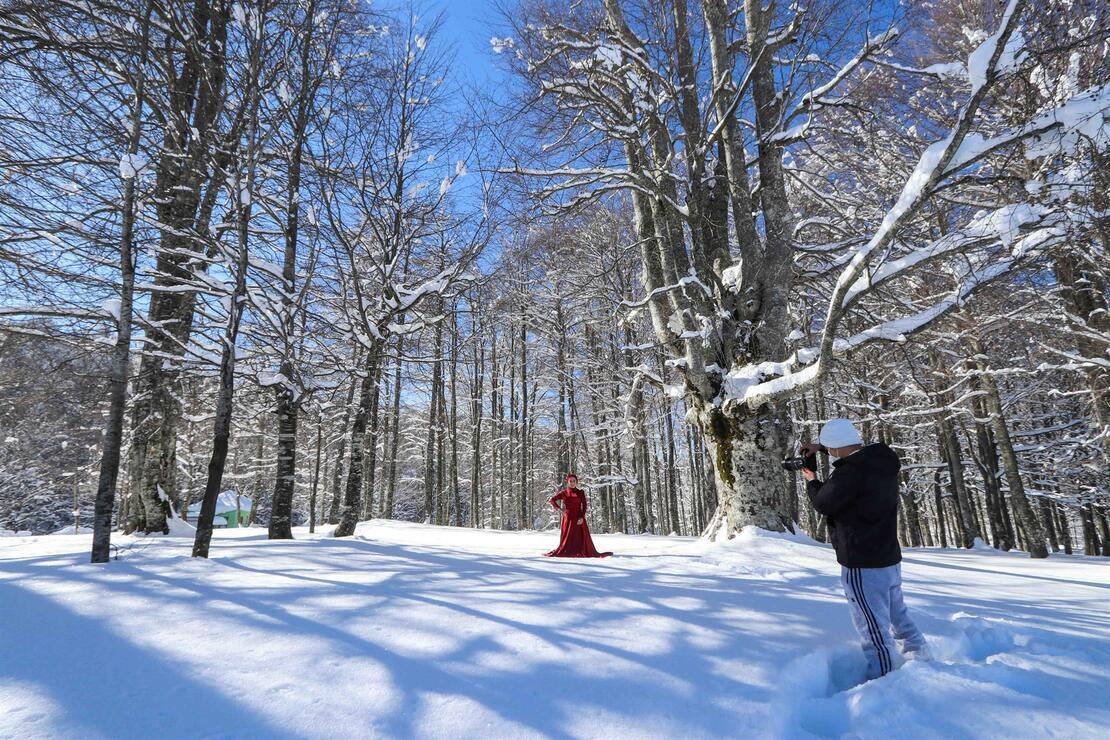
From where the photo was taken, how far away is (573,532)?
727 centimetres

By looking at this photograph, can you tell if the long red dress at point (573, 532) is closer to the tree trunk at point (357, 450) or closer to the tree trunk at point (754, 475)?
the tree trunk at point (754, 475)

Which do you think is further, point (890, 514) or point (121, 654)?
point (890, 514)

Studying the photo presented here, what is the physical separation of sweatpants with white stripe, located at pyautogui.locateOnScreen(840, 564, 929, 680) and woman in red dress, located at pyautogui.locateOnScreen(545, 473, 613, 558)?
14.4 ft

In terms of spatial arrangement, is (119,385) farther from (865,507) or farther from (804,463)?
(865,507)

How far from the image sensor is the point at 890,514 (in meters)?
2.93

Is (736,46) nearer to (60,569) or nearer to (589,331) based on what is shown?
(60,569)

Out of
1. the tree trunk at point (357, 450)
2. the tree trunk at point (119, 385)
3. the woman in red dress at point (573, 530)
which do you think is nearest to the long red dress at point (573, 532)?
the woman in red dress at point (573, 530)

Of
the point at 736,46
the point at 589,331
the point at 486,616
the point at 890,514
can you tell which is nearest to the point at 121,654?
the point at 486,616

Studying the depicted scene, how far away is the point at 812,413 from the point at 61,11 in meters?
19.2

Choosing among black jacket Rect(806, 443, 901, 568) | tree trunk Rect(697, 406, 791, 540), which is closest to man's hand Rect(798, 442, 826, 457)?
black jacket Rect(806, 443, 901, 568)

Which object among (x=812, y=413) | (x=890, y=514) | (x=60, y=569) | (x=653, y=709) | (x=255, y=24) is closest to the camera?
(x=653, y=709)

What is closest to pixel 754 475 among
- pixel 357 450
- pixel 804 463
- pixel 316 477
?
pixel 804 463

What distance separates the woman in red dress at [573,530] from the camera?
7082mm

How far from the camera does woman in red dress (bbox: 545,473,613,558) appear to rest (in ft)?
23.2
